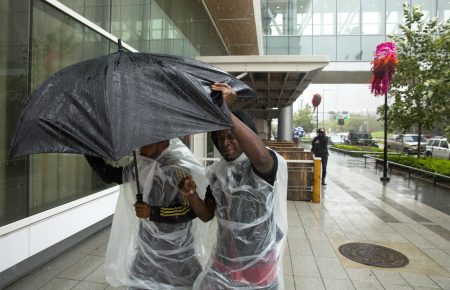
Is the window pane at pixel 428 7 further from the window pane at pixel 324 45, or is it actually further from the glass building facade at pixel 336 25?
the window pane at pixel 324 45

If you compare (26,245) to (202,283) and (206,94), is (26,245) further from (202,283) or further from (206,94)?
(206,94)

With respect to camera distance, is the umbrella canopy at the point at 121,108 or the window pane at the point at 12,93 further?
the window pane at the point at 12,93

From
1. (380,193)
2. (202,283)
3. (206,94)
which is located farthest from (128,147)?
(380,193)

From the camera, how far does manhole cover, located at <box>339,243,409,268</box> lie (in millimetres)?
4844

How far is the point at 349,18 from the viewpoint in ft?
82.0

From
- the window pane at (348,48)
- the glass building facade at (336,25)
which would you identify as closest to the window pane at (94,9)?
the glass building facade at (336,25)

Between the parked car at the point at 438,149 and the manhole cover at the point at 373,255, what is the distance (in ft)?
75.3

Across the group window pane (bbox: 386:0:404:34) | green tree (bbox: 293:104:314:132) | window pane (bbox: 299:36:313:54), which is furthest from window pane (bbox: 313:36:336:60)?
green tree (bbox: 293:104:314:132)

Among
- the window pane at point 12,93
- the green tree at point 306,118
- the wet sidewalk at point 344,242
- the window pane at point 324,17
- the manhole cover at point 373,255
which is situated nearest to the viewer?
the window pane at point 12,93

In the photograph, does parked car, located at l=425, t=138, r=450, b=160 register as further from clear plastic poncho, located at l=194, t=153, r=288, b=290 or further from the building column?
clear plastic poncho, located at l=194, t=153, r=288, b=290

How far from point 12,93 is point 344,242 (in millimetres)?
5068

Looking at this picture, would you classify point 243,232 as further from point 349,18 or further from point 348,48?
point 349,18

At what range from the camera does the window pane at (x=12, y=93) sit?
396cm

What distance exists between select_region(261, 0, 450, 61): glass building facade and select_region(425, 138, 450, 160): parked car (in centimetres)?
858
